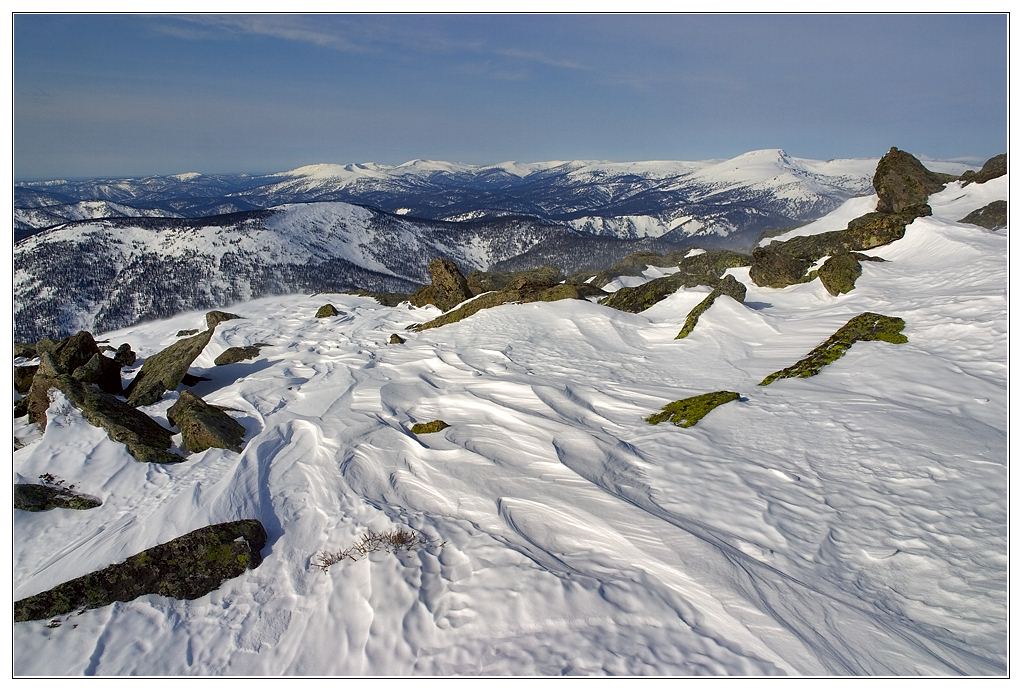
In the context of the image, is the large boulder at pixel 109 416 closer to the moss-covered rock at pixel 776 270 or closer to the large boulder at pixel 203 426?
the large boulder at pixel 203 426

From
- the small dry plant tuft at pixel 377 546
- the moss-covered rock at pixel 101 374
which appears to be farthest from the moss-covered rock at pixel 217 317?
the small dry plant tuft at pixel 377 546

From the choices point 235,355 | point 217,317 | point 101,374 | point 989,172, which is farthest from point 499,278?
point 989,172

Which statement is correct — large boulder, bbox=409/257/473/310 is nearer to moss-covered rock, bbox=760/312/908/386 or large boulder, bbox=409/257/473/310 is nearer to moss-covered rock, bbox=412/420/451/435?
moss-covered rock, bbox=412/420/451/435

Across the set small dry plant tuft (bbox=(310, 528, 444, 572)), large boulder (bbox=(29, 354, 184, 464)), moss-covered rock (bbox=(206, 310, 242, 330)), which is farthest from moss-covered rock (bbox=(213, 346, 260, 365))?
small dry plant tuft (bbox=(310, 528, 444, 572))

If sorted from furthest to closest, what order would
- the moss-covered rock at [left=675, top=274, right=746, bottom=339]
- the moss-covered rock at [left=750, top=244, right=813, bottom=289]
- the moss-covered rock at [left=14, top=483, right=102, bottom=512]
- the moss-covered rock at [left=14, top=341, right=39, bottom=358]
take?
the moss-covered rock at [left=750, top=244, right=813, bottom=289], the moss-covered rock at [left=14, top=341, right=39, bottom=358], the moss-covered rock at [left=675, top=274, right=746, bottom=339], the moss-covered rock at [left=14, top=483, right=102, bottom=512]

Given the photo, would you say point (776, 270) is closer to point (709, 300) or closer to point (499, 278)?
point (709, 300)

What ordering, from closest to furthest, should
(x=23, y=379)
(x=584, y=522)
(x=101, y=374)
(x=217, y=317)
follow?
1. (x=584, y=522)
2. (x=101, y=374)
3. (x=23, y=379)
4. (x=217, y=317)
